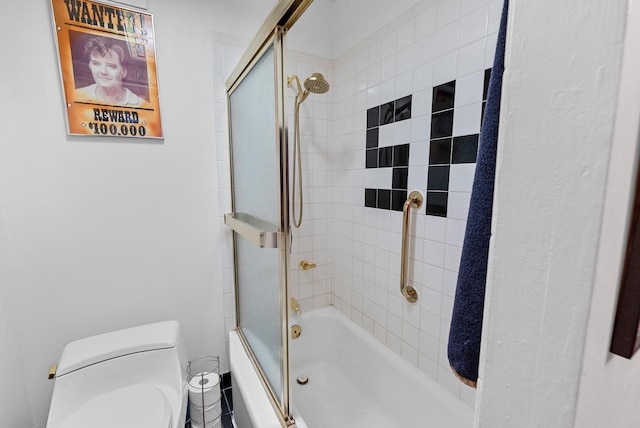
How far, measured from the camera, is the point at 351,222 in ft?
5.78

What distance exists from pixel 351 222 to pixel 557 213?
1.51m

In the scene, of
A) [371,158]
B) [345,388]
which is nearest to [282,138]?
[371,158]

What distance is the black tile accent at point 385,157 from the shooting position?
1433 mm

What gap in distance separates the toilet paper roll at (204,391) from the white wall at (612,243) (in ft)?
4.61

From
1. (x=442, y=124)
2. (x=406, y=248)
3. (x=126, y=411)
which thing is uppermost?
(x=442, y=124)

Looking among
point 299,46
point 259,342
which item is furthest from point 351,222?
point 299,46

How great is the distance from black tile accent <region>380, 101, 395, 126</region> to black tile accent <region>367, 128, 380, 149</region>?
6 cm

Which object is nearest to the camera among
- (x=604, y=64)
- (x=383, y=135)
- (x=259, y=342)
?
(x=604, y=64)

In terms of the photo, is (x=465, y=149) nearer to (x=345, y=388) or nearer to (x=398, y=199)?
(x=398, y=199)

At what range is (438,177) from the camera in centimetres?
120

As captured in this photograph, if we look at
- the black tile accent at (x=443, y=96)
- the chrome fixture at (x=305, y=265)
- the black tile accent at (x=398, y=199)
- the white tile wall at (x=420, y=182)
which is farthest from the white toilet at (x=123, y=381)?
the black tile accent at (x=443, y=96)

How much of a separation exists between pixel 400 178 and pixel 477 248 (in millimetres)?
1066

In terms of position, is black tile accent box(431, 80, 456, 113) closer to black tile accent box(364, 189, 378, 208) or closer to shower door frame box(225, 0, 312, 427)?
black tile accent box(364, 189, 378, 208)

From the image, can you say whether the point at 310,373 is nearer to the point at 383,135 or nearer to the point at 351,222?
the point at 351,222
